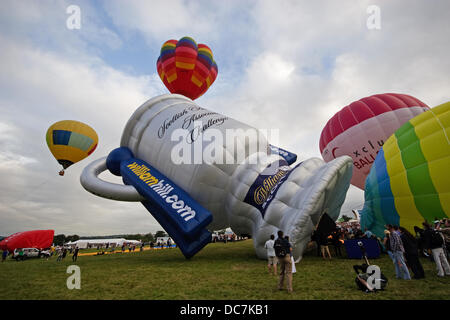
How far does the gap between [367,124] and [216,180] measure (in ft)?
30.3

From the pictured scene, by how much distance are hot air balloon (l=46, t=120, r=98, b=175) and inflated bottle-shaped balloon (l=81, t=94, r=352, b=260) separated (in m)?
5.97

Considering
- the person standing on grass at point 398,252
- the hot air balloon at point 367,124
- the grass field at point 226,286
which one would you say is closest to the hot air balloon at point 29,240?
the grass field at point 226,286

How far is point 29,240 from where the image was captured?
20609 mm

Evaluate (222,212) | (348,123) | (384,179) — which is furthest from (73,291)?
(348,123)

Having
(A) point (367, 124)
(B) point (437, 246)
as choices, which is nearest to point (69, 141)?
(B) point (437, 246)

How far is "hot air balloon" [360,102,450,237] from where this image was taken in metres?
5.29

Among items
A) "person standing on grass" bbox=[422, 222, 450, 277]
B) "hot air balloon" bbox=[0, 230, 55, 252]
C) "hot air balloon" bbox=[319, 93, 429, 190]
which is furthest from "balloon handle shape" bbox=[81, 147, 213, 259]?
"hot air balloon" bbox=[0, 230, 55, 252]

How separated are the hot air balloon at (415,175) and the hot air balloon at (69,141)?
48.8 ft

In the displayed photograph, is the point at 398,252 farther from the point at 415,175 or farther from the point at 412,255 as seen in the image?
the point at 415,175

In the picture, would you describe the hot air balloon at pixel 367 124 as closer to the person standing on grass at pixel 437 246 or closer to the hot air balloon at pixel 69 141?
the person standing on grass at pixel 437 246

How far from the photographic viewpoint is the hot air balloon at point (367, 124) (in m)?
11.8

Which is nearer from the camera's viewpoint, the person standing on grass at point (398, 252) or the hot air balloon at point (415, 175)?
the person standing on grass at point (398, 252)
